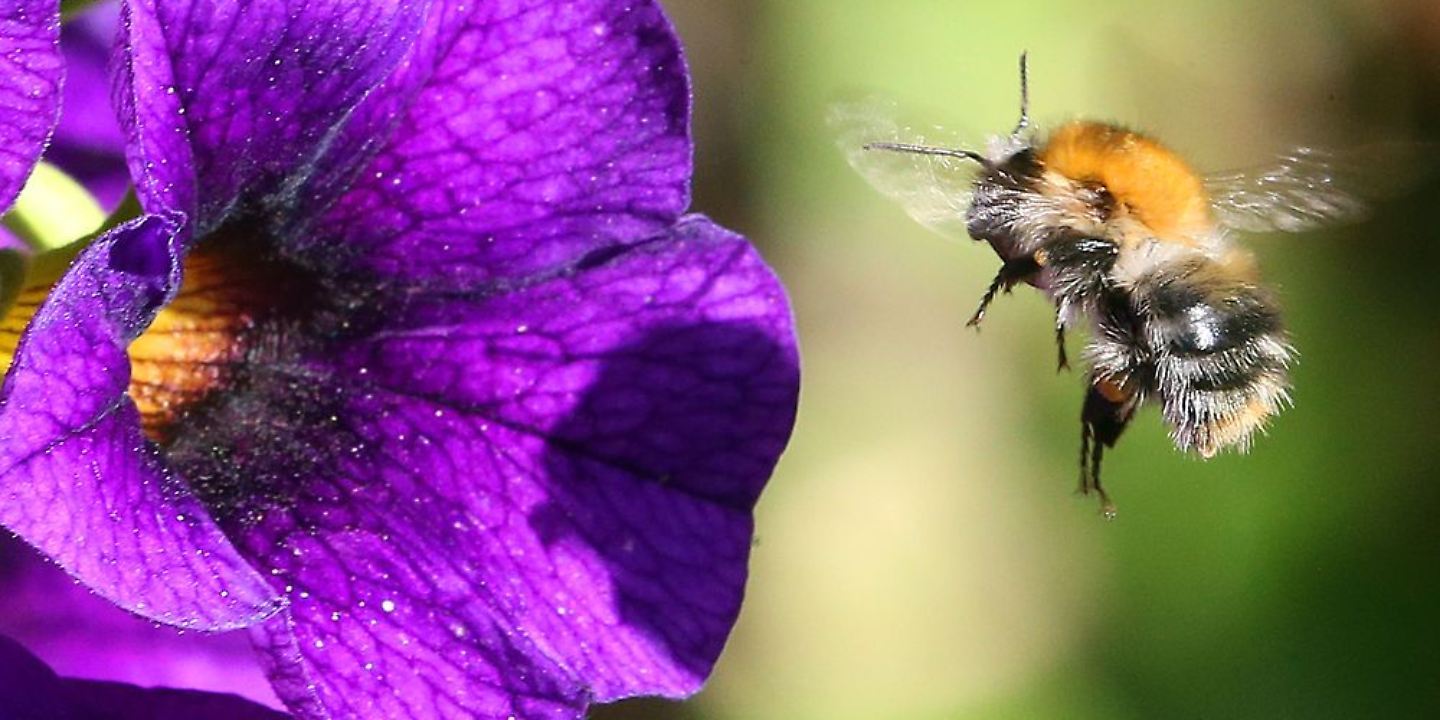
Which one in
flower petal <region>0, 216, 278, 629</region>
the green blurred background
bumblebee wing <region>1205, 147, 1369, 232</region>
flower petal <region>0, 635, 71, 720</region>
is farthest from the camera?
the green blurred background

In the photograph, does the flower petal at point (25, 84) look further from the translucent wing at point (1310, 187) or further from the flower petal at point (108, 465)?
the translucent wing at point (1310, 187)

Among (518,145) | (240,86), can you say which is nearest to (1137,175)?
(518,145)

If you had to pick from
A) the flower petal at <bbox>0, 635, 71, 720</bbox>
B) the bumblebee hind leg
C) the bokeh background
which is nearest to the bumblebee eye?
the bumblebee hind leg

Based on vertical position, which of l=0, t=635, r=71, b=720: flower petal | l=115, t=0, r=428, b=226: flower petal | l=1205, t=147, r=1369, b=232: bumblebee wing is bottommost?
l=0, t=635, r=71, b=720: flower petal

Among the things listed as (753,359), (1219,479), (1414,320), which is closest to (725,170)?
(1219,479)

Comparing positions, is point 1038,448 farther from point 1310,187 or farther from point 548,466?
point 548,466

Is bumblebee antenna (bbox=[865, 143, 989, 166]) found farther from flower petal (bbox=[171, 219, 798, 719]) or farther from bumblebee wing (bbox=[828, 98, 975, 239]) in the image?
flower petal (bbox=[171, 219, 798, 719])
